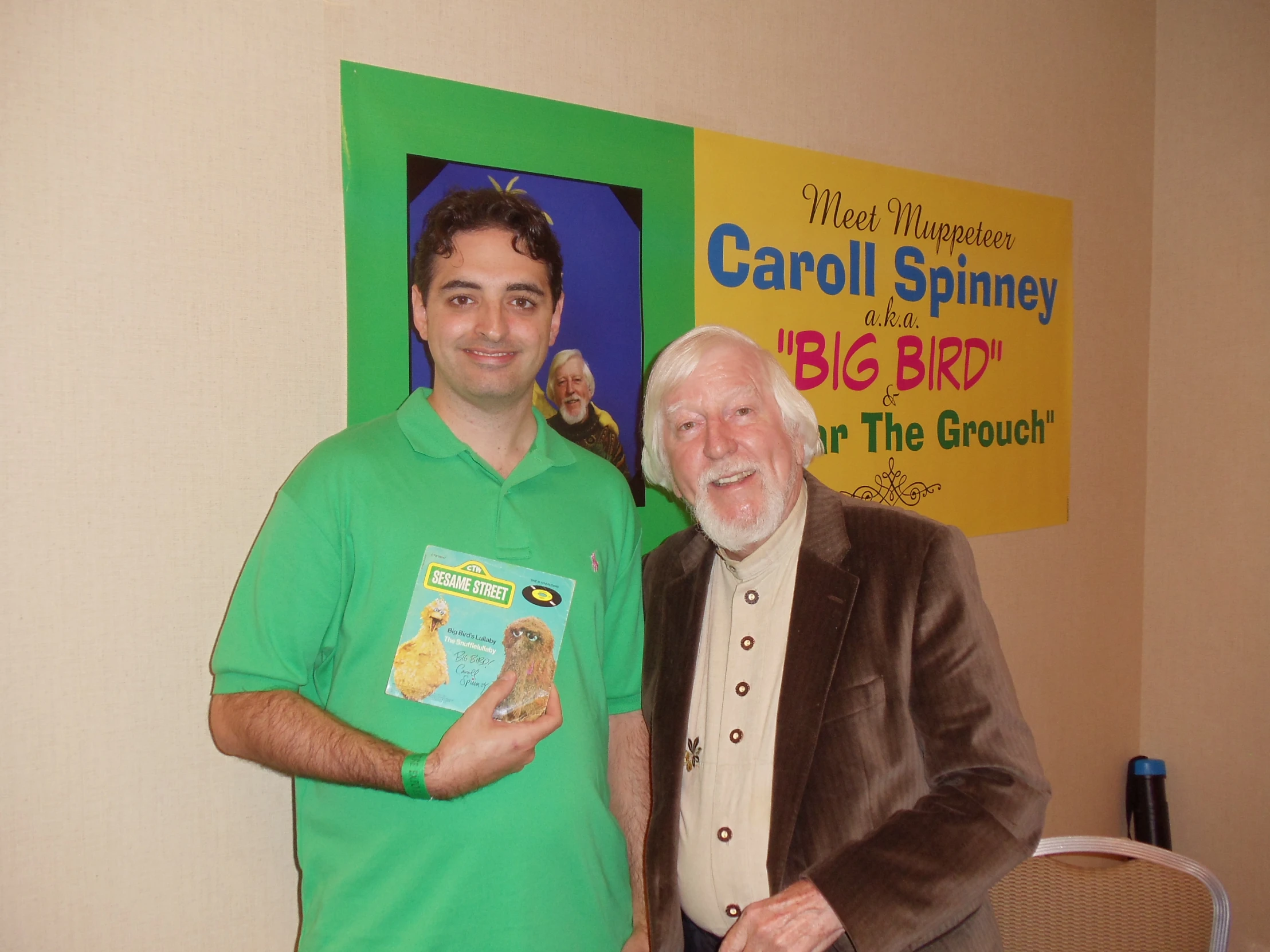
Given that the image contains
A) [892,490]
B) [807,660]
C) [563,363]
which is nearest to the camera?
[807,660]

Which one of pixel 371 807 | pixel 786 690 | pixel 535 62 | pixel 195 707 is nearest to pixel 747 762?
pixel 786 690

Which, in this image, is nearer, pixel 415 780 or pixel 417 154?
pixel 415 780

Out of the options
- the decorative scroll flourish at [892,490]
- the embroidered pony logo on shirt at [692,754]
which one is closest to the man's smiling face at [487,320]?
the embroidered pony logo on shirt at [692,754]

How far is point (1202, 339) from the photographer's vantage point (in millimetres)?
3174

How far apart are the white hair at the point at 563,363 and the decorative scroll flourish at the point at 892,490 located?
0.89 m

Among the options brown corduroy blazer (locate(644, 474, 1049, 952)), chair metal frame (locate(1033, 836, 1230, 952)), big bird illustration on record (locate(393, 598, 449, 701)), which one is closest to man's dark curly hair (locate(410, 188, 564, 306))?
big bird illustration on record (locate(393, 598, 449, 701))

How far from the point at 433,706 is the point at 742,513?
616 millimetres

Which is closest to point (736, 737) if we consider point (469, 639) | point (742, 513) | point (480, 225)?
point (742, 513)

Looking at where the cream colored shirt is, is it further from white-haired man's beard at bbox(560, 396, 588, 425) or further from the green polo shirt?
white-haired man's beard at bbox(560, 396, 588, 425)

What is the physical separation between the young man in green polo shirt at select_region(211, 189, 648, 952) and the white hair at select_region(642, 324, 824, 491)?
231mm

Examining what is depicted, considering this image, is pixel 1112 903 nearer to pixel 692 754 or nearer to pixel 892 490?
pixel 692 754

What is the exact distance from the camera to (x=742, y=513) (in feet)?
5.08

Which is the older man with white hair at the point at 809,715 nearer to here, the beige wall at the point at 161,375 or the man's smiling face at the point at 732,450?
the man's smiling face at the point at 732,450

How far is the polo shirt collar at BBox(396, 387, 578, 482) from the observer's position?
1460 mm
